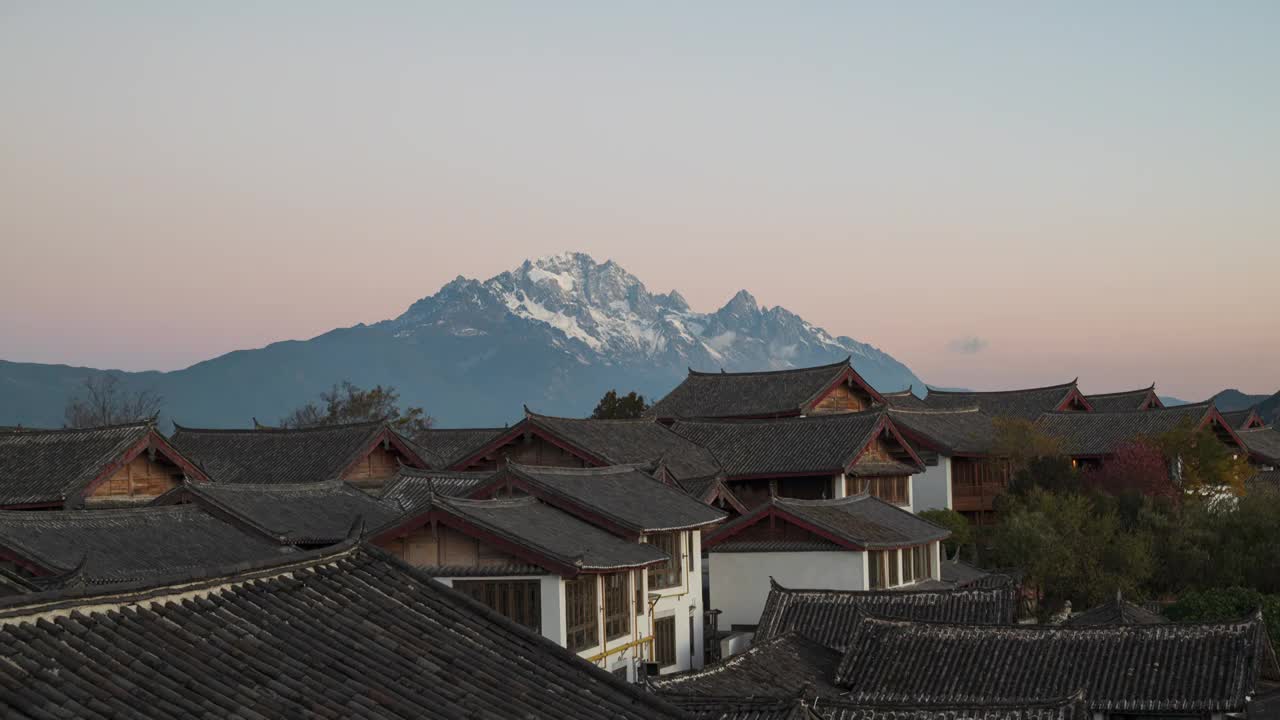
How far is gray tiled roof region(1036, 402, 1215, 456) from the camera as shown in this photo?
2431 inches

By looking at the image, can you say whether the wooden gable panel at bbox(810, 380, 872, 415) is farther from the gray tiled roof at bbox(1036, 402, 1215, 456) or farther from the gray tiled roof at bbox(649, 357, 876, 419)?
the gray tiled roof at bbox(1036, 402, 1215, 456)

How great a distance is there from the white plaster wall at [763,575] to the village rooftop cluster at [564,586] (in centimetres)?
6

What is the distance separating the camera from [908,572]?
43500 mm

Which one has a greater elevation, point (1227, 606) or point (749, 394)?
point (749, 394)

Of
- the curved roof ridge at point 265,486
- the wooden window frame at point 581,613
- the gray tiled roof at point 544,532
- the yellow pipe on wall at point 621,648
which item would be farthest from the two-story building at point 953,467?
the wooden window frame at point 581,613

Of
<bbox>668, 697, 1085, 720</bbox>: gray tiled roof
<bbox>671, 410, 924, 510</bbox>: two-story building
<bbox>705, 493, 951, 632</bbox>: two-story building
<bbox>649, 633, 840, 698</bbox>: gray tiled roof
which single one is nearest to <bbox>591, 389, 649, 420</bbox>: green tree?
<bbox>671, 410, 924, 510</bbox>: two-story building

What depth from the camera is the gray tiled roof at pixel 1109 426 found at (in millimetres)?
61756

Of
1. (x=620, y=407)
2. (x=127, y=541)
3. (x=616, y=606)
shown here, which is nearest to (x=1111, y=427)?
(x=620, y=407)

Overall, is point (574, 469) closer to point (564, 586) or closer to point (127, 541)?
point (564, 586)

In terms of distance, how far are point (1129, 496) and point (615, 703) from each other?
41801 mm

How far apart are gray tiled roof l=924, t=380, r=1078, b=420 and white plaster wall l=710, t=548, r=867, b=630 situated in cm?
3188

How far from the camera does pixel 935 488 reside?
59469 mm

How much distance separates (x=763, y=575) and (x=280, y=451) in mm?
19714

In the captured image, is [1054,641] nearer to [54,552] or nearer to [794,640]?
[794,640]
